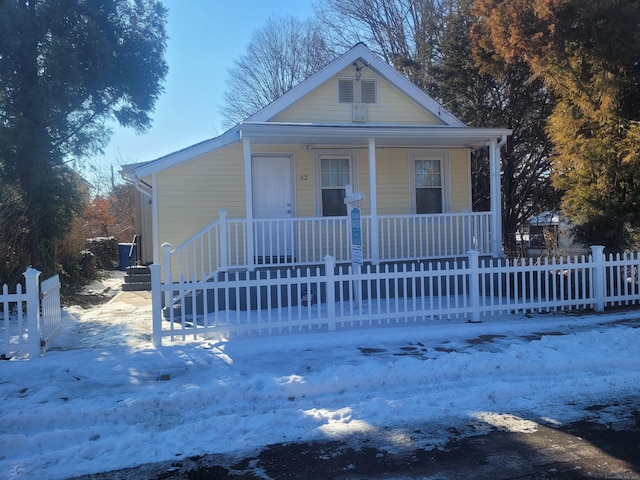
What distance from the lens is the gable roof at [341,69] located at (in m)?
12.2

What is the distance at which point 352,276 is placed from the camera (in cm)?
773

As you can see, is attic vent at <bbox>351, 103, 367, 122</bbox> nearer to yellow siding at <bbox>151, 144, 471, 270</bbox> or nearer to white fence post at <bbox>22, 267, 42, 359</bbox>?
yellow siding at <bbox>151, 144, 471, 270</bbox>

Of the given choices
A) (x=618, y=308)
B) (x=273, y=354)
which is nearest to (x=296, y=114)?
(x=273, y=354)

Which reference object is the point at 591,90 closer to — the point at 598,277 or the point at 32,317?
the point at 598,277

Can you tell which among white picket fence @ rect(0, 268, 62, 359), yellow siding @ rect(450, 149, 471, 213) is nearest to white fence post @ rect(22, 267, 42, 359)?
white picket fence @ rect(0, 268, 62, 359)

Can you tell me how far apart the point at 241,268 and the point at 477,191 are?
11.0 metres

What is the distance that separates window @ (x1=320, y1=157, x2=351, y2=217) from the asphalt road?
832 centimetres

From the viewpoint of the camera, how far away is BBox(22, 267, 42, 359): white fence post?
6613 millimetres

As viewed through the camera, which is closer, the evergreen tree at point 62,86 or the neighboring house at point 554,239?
the evergreen tree at point 62,86

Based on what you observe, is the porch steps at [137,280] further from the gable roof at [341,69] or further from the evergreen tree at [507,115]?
the evergreen tree at [507,115]

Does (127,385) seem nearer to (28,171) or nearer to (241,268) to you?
(241,268)

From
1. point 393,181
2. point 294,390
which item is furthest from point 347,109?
point 294,390

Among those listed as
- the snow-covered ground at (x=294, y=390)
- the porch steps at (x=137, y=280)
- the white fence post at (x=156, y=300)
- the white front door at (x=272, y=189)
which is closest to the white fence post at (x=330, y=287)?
the snow-covered ground at (x=294, y=390)

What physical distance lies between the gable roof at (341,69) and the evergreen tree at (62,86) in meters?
2.67
